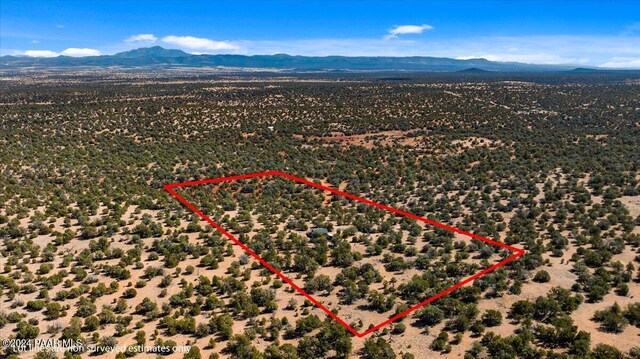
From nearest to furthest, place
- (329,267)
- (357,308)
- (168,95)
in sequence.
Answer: (357,308) → (329,267) → (168,95)

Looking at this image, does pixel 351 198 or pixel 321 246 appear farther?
pixel 351 198

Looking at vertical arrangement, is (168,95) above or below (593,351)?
above

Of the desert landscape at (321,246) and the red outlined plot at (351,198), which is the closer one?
the desert landscape at (321,246)

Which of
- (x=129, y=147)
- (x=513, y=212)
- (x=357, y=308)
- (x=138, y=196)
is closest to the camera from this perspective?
(x=357, y=308)

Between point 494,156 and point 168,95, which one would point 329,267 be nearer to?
point 494,156

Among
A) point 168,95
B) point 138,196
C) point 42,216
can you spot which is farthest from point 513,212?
point 168,95

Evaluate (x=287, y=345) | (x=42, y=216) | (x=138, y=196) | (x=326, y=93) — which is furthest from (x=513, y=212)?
(x=326, y=93)

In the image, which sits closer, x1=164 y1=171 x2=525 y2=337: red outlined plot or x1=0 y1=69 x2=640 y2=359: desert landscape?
x1=0 y1=69 x2=640 y2=359: desert landscape

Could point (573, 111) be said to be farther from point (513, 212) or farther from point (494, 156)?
point (513, 212)

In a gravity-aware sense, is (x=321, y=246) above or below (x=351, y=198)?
below

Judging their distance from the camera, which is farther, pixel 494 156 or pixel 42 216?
pixel 494 156
